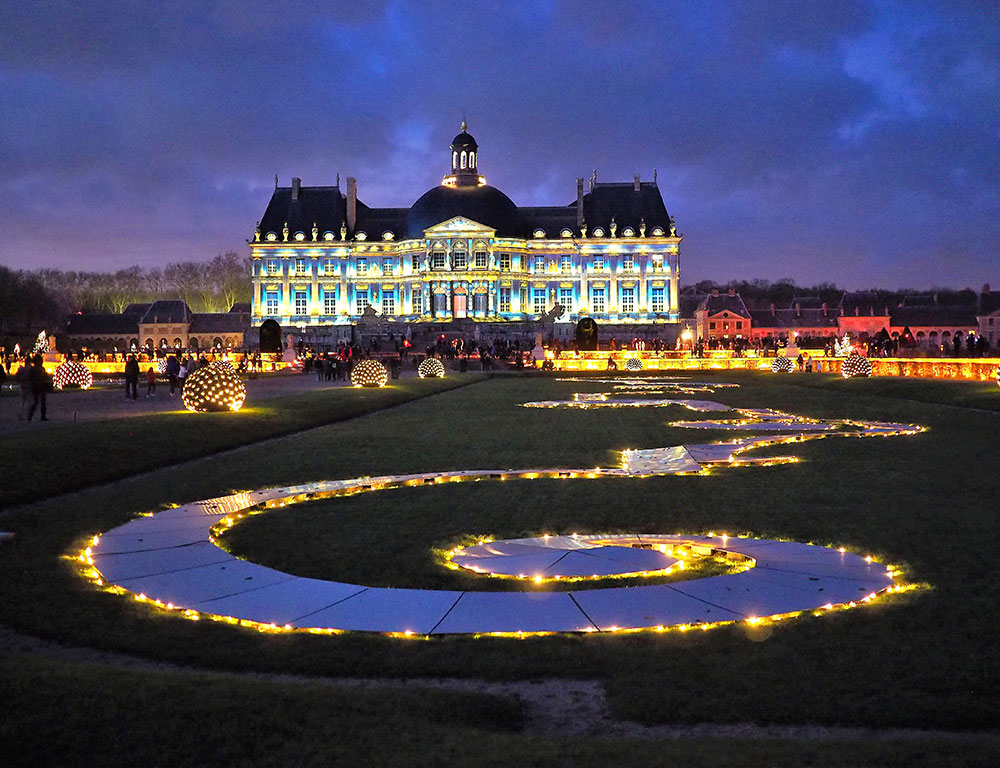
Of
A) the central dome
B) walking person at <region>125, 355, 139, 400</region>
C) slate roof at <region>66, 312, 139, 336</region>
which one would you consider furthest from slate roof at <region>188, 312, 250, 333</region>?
walking person at <region>125, 355, 139, 400</region>

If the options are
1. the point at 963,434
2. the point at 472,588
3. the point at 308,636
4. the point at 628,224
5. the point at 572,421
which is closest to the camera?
the point at 308,636

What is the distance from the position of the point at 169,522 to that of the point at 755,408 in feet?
74.5

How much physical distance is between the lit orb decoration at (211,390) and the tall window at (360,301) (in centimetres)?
9855

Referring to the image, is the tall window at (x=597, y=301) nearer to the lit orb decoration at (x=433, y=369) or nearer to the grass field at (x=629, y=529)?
the lit orb decoration at (x=433, y=369)

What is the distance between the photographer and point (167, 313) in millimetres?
139000

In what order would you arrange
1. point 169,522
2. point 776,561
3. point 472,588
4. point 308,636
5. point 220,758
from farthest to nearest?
point 169,522
point 776,561
point 472,588
point 308,636
point 220,758

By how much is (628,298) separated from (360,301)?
3357 centimetres

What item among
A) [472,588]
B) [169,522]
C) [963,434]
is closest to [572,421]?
[963,434]

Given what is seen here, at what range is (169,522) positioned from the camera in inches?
446

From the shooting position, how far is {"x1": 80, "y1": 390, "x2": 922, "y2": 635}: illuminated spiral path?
23.9ft

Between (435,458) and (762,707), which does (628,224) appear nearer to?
(435,458)

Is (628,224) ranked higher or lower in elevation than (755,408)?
higher

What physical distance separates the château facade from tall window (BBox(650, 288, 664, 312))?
0.12m

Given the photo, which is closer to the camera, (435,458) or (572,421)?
(435,458)
